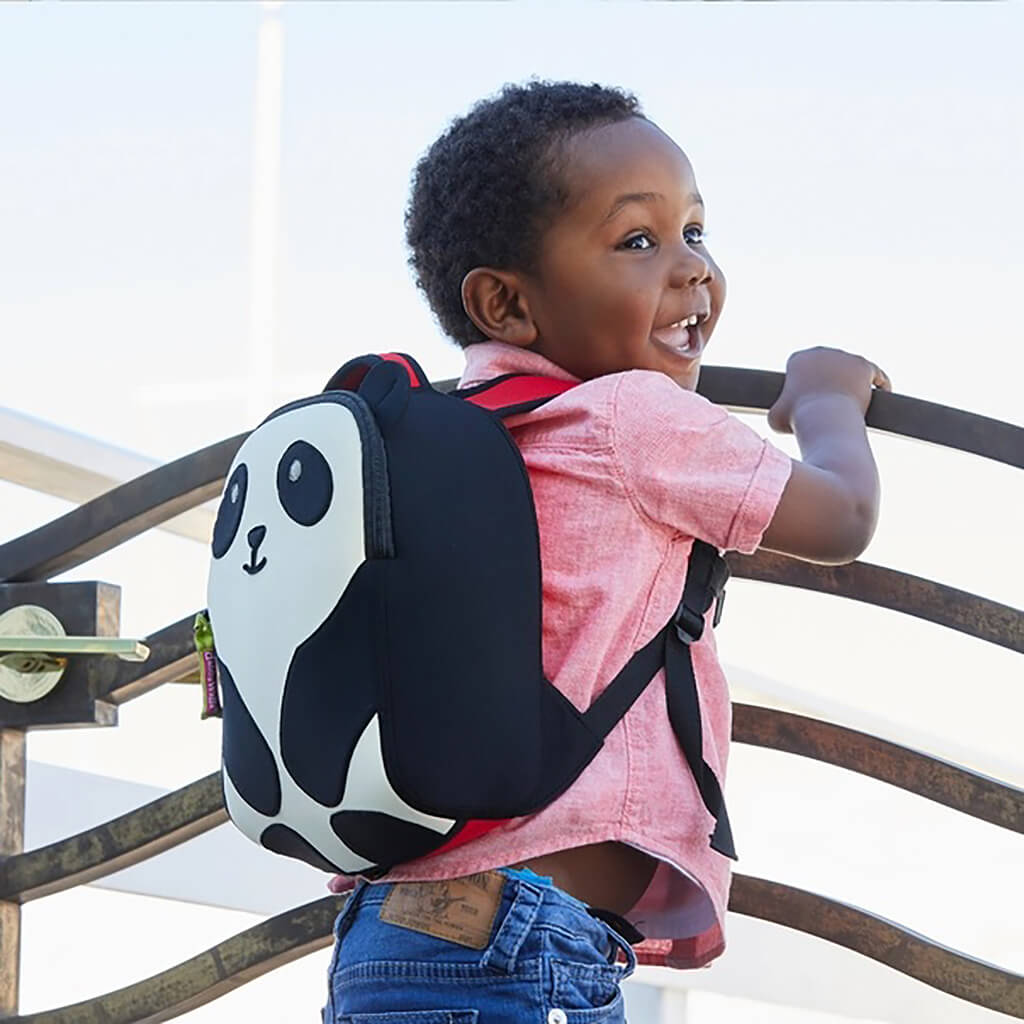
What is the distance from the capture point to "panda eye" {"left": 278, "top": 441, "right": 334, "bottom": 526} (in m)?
0.99

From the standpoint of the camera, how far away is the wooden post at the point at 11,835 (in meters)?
1.51

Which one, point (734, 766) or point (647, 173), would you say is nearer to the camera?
point (647, 173)

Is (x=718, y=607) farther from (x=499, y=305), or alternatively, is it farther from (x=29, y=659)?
(x=29, y=659)

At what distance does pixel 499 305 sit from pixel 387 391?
0.15 m

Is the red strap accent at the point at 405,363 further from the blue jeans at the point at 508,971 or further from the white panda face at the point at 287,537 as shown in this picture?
the blue jeans at the point at 508,971

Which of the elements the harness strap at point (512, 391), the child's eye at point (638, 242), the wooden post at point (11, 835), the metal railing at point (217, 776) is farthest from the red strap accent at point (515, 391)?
the wooden post at point (11, 835)

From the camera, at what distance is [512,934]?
963 millimetres

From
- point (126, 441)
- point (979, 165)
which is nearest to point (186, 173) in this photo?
point (126, 441)

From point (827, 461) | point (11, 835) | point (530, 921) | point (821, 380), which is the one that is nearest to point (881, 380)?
point (821, 380)

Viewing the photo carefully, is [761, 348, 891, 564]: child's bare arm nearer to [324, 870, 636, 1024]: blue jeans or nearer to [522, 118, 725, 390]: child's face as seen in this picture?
[522, 118, 725, 390]: child's face

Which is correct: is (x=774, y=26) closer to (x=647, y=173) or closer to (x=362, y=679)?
(x=647, y=173)

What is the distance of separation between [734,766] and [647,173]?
1.84 metres

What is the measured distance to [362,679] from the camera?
0.96m

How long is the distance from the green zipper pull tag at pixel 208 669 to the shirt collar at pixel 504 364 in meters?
0.25
